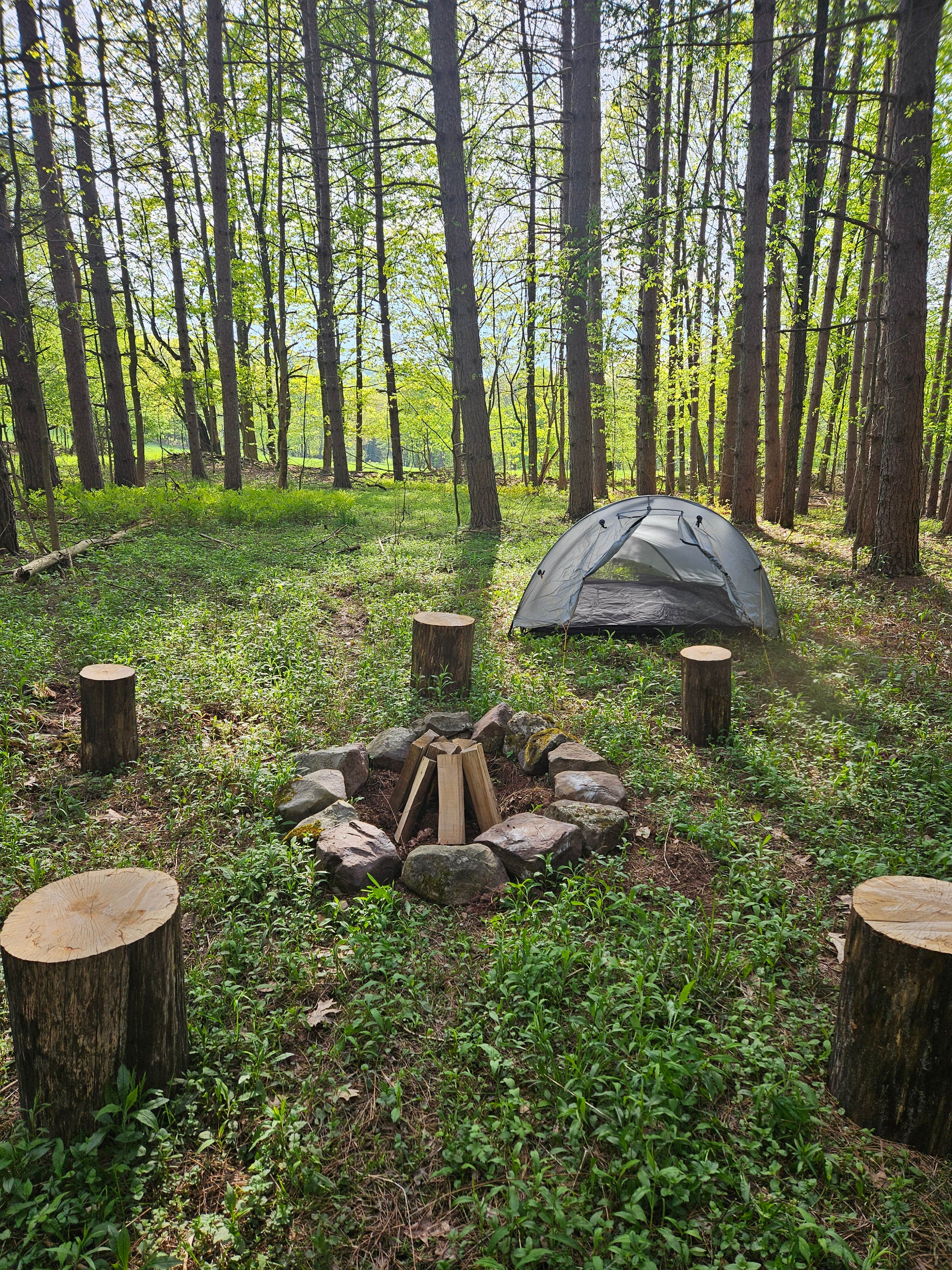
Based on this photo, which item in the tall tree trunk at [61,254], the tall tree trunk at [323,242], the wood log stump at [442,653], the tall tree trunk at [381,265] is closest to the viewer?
the wood log stump at [442,653]

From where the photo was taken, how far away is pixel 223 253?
1405cm

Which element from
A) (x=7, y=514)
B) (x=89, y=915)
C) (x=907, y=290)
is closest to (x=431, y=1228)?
(x=89, y=915)

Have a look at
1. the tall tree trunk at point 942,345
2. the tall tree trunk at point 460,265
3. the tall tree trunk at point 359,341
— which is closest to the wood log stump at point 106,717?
the tall tree trunk at point 460,265

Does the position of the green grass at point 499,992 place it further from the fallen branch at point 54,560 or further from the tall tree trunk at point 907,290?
the tall tree trunk at point 907,290

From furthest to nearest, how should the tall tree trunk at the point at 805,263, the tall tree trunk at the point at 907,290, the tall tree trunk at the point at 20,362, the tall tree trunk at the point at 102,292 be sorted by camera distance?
the tall tree trunk at the point at 102,292
the tall tree trunk at the point at 805,263
the tall tree trunk at the point at 20,362
the tall tree trunk at the point at 907,290

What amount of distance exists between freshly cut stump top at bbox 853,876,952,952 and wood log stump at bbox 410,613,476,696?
3773 mm

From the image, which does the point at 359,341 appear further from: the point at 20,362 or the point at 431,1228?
the point at 431,1228

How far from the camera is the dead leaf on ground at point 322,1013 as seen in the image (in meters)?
2.70

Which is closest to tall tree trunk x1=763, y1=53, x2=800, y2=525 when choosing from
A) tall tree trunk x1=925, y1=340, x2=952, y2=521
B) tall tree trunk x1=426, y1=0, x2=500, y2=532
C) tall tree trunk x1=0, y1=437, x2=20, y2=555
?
tall tree trunk x1=426, y1=0, x2=500, y2=532

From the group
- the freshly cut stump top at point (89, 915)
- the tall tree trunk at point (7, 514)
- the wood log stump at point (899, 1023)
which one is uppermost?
the tall tree trunk at point (7, 514)

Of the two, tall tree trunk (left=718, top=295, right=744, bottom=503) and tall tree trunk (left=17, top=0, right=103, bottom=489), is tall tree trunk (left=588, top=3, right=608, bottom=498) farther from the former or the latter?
tall tree trunk (left=17, top=0, right=103, bottom=489)

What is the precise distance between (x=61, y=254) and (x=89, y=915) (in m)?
13.8

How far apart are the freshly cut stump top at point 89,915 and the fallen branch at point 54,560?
670 centimetres

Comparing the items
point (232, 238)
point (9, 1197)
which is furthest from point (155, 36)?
point (9, 1197)
